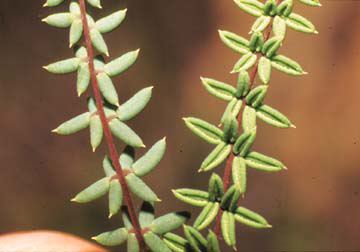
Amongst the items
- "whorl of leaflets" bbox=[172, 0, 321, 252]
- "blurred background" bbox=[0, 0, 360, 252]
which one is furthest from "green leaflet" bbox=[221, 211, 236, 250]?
"blurred background" bbox=[0, 0, 360, 252]

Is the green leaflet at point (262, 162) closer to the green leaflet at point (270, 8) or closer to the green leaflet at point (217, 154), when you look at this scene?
the green leaflet at point (217, 154)

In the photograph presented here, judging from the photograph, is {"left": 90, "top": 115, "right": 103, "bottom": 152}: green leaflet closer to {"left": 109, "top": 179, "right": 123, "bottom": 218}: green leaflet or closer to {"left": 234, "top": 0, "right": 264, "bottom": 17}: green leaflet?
{"left": 109, "top": 179, "right": 123, "bottom": 218}: green leaflet

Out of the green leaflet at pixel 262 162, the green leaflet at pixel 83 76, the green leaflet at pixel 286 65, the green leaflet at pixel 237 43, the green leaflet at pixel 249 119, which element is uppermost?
the green leaflet at pixel 237 43

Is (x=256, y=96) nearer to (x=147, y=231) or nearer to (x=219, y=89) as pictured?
(x=219, y=89)

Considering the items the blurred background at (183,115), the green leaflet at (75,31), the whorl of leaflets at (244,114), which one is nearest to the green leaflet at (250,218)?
the whorl of leaflets at (244,114)

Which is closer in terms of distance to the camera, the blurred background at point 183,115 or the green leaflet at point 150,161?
the green leaflet at point 150,161

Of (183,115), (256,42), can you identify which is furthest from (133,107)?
(183,115)

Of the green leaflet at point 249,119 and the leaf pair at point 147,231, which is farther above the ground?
the green leaflet at point 249,119

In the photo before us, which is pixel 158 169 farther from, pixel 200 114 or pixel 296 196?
pixel 296 196
